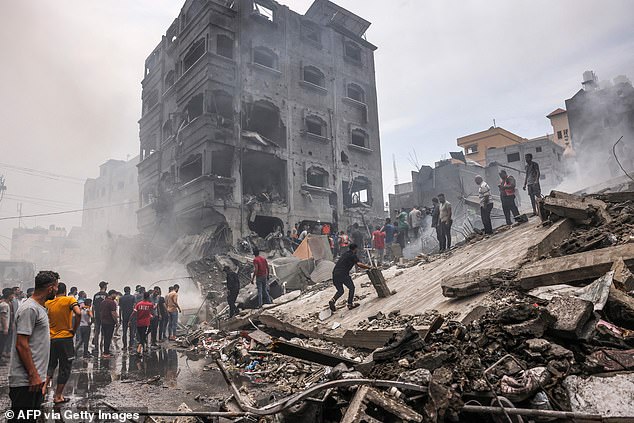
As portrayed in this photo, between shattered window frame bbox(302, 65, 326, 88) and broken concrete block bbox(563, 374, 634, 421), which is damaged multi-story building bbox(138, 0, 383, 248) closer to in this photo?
shattered window frame bbox(302, 65, 326, 88)

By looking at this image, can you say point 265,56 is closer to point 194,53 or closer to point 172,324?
point 194,53

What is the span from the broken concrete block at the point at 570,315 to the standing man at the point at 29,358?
14.1ft

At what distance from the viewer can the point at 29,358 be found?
2902 millimetres

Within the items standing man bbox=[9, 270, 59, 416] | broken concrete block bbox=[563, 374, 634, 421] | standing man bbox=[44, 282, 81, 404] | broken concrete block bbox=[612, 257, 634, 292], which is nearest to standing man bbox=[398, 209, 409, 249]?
broken concrete block bbox=[612, 257, 634, 292]

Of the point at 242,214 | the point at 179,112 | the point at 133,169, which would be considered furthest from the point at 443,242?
the point at 133,169

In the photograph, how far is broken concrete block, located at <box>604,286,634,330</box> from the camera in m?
3.27

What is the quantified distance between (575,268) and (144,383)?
6.34 meters

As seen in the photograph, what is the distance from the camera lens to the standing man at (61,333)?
451cm

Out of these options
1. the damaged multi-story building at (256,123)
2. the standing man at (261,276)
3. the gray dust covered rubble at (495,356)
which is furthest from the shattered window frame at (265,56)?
the gray dust covered rubble at (495,356)

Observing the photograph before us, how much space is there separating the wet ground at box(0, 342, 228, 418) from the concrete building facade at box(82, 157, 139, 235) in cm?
3233

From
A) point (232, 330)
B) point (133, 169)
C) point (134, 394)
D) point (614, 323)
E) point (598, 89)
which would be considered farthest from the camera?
point (133, 169)

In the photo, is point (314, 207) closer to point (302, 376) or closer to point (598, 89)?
point (302, 376)

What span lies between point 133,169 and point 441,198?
4038 cm

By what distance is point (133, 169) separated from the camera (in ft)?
138
